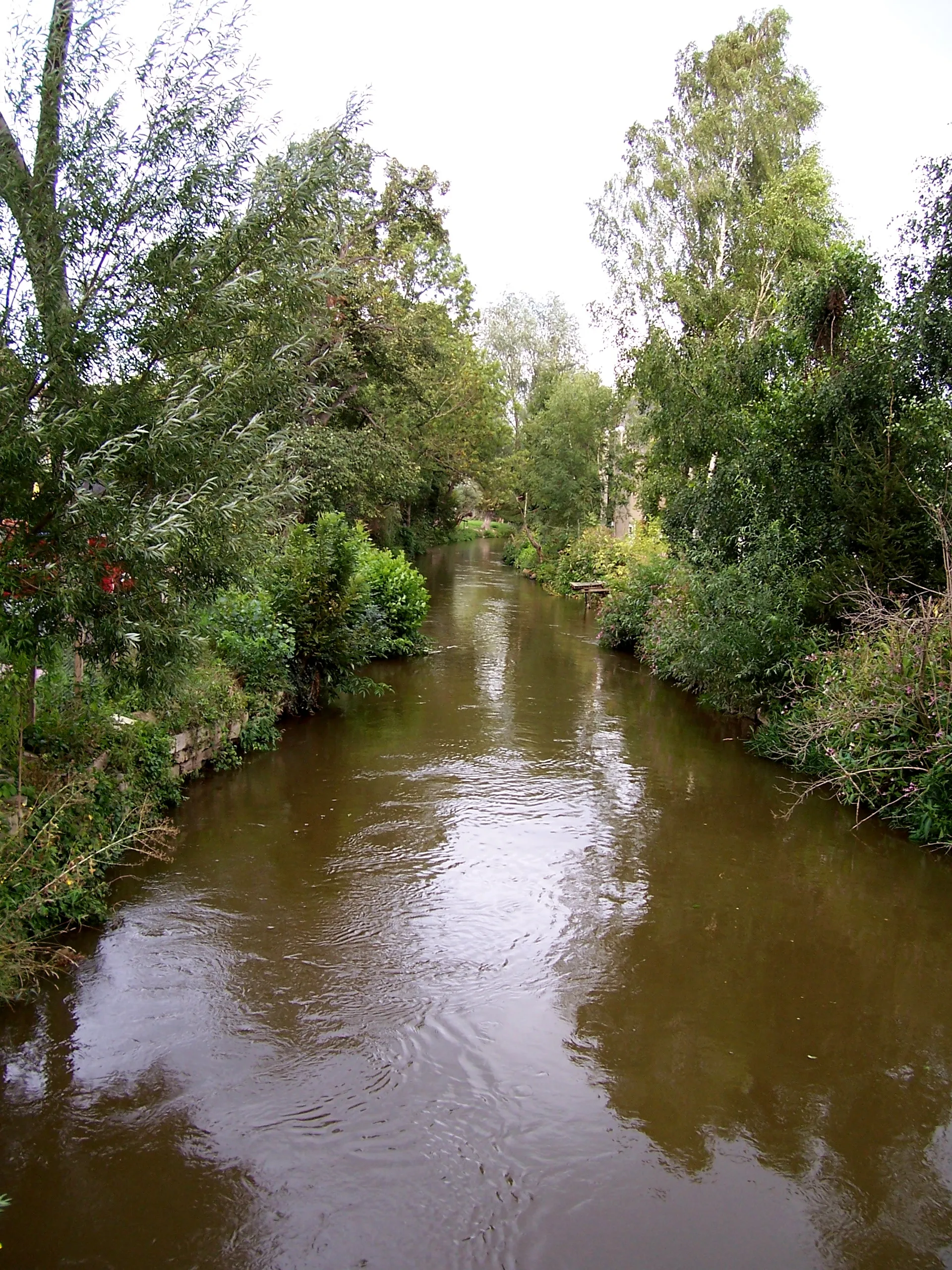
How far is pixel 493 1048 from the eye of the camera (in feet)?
16.5

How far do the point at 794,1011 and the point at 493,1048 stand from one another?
2.02 m

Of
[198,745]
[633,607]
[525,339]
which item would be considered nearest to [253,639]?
[198,745]

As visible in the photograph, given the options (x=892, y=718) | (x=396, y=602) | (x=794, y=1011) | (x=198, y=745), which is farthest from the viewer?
(x=396, y=602)

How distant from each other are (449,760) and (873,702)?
4.75 metres

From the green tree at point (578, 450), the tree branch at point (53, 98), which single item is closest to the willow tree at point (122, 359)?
the tree branch at point (53, 98)

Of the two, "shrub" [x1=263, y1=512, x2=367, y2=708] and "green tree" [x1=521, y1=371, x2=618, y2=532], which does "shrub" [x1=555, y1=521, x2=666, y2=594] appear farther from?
"shrub" [x1=263, y1=512, x2=367, y2=708]

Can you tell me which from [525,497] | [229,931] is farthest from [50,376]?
[525,497]

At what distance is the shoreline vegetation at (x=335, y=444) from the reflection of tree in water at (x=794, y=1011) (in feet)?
4.44

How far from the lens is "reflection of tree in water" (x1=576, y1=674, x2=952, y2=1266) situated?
→ 4.23 meters

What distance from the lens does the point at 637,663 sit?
17.6 metres

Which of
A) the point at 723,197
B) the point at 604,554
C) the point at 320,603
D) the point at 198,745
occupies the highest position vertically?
the point at 723,197

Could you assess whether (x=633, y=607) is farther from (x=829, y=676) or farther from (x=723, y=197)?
(x=723, y=197)

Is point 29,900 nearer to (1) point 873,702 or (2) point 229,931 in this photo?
(2) point 229,931

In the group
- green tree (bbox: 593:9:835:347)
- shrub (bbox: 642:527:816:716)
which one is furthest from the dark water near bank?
green tree (bbox: 593:9:835:347)
